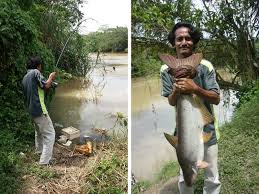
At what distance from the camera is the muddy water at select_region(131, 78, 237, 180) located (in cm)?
388

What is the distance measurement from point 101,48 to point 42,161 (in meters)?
1.10

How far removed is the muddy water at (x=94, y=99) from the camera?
157 inches

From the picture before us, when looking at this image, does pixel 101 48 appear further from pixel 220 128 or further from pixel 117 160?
pixel 220 128

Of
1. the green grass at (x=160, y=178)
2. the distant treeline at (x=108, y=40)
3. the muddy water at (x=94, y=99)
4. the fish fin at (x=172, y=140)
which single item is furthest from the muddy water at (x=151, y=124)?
the distant treeline at (x=108, y=40)

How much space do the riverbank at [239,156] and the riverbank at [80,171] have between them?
0.24 m

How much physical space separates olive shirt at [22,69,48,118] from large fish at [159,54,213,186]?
3.47 ft

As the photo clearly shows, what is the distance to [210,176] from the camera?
347 centimetres

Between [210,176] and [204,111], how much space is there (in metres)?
0.49

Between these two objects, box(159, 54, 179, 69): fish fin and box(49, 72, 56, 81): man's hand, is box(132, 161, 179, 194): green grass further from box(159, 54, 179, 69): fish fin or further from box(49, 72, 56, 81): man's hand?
box(49, 72, 56, 81): man's hand

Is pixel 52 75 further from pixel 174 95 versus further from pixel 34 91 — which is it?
pixel 174 95

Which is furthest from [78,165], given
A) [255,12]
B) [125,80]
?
[255,12]

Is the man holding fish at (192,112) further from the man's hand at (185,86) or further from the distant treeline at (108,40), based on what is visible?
the distant treeline at (108,40)

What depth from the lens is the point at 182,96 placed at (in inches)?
133

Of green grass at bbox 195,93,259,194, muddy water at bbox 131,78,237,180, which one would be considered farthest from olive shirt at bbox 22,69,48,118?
green grass at bbox 195,93,259,194
